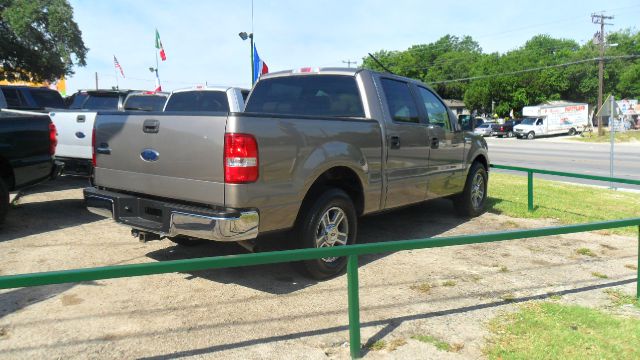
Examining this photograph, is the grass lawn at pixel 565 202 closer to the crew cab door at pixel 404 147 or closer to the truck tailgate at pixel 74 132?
the crew cab door at pixel 404 147

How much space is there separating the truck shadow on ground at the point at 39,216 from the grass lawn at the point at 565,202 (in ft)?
20.3

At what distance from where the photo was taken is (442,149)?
626 centimetres

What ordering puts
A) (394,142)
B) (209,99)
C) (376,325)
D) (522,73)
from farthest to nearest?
(522,73) < (209,99) < (394,142) < (376,325)

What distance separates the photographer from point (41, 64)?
3122 cm

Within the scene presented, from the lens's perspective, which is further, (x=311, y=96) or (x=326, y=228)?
(x=311, y=96)

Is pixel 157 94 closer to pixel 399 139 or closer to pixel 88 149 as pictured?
pixel 88 149

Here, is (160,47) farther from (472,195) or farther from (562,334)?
(562,334)

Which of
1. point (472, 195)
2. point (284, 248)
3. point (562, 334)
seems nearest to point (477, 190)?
point (472, 195)

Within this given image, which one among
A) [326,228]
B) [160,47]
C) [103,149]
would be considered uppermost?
[160,47]

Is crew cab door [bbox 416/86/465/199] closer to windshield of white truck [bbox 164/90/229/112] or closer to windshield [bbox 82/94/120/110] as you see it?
windshield of white truck [bbox 164/90/229/112]

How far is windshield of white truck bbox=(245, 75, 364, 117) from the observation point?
5211mm

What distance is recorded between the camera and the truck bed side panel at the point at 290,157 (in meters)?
3.69

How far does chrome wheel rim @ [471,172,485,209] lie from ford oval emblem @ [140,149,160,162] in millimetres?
4702

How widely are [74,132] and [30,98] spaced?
5.89m
